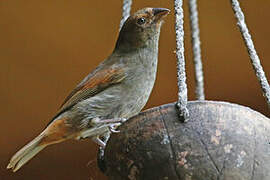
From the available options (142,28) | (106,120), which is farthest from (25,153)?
(142,28)

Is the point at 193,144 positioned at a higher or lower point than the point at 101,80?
lower

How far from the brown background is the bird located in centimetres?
105

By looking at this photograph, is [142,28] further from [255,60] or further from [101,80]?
[255,60]

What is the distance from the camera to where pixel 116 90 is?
2613mm

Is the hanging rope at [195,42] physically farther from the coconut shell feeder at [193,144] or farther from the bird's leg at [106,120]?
the coconut shell feeder at [193,144]

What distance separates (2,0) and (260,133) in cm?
238

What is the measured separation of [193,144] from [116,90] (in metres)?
0.98

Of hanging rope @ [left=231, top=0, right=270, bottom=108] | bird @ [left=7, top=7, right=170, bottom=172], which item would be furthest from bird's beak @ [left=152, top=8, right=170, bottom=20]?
hanging rope @ [left=231, top=0, right=270, bottom=108]

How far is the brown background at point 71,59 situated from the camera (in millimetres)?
3697

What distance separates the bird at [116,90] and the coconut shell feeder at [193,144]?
76 centimetres

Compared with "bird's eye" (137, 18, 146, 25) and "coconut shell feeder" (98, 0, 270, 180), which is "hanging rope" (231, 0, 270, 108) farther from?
"bird's eye" (137, 18, 146, 25)

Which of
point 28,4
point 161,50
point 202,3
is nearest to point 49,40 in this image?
point 28,4

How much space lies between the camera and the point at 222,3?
12.2 ft

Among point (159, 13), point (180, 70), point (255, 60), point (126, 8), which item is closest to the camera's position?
point (180, 70)
